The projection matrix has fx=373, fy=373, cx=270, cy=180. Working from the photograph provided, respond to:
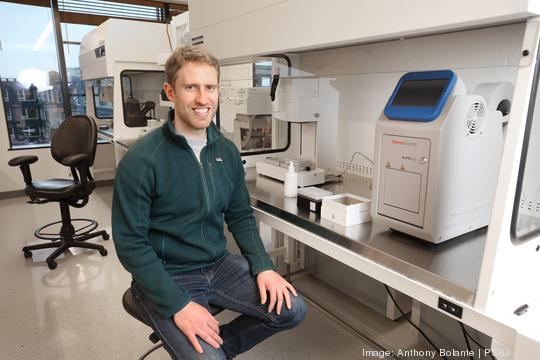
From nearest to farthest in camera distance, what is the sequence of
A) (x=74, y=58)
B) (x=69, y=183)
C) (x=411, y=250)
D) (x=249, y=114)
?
(x=411, y=250), (x=249, y=114), (x=69, y=183), (x=74, y=58)

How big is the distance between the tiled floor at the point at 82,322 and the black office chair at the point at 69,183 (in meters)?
0.12

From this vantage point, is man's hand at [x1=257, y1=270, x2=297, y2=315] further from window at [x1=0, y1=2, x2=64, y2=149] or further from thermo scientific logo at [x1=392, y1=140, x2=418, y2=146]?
window at [x1=0, y1=2, x2=64, y2=149]

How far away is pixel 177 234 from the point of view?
1290 millimetres

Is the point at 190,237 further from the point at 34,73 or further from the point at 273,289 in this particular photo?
the point at 34,73

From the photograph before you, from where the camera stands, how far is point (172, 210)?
4.20 ft

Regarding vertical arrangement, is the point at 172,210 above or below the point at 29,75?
below

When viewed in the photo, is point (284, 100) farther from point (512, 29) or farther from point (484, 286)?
point (484, 286)

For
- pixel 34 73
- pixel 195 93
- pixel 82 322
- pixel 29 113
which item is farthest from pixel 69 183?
pixel 34 73

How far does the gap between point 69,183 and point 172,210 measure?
206 centimetres

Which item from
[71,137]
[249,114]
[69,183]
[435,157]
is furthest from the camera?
[71,137]

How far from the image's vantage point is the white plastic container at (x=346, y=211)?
54.6 inches

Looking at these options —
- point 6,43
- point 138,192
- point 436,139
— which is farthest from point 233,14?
point 6,43

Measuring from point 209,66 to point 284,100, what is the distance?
794 millimetres

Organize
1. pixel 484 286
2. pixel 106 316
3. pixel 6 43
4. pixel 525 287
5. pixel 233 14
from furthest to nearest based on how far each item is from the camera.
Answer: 1. pixel 6 43
2. pixel 106 316
3. pixel 233 14
4. pixel 525 287
5. pixel 484 286
